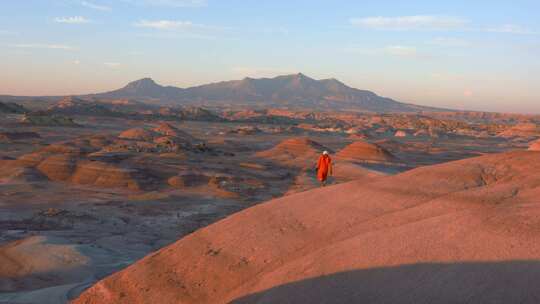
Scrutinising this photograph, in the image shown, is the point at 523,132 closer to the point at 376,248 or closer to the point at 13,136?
the point at 13,136

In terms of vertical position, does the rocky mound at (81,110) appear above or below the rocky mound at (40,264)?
below

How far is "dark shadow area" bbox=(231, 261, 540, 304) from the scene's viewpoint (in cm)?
427

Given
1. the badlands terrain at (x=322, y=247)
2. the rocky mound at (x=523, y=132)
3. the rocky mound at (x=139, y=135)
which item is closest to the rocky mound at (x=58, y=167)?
the badlands terrain at (x=322, y=247)

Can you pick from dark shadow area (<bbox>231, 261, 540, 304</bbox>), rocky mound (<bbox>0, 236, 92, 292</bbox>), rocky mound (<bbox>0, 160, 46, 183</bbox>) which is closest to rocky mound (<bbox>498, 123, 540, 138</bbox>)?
rocky mound (<bbox>0, 160, 46, 183</bbox>)

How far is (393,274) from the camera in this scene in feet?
15.9

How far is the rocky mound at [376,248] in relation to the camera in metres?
4.60

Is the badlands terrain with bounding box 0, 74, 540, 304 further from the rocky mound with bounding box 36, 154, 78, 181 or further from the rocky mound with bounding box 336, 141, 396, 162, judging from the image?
the rocky mound with bounding box 336, 141, 396, 162

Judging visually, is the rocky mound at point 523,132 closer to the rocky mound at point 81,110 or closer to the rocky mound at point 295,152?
the rocky mound at point 295,152

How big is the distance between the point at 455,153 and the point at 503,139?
24.1m

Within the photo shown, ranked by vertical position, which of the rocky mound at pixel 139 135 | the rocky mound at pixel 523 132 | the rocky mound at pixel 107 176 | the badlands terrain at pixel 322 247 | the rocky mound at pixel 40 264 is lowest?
the rocky mound at pixel 523 132

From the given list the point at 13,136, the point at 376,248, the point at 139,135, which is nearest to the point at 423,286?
the point at 376,248

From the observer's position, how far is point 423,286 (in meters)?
4.57

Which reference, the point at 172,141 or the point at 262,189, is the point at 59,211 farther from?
the point at 172,141

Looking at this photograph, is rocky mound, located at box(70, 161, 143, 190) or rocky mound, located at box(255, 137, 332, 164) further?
rocky mound, located at box(255, 137, 332, 164)
